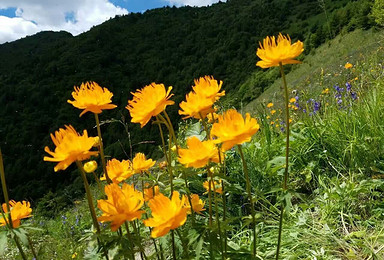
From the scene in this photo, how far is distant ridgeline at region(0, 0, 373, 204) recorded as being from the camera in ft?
129

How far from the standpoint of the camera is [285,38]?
96 centimetres

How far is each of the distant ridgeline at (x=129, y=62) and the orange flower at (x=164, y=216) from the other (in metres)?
31.0

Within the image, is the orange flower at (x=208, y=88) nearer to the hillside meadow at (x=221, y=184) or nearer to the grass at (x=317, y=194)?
the hillside meadow at (x=221, y=184)

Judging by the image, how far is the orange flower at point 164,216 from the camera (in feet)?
2.64

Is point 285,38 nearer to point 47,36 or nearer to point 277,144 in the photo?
point 277,144

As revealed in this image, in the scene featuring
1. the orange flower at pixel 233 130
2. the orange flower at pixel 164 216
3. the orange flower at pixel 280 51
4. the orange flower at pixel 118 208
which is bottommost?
the orange flower at pixel 164 216

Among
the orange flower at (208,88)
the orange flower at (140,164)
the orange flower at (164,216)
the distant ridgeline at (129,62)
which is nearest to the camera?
the orange flower at (164,216)

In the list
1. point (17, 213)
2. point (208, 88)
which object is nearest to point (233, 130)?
point (208, 88)

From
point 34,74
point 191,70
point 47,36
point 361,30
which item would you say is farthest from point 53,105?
point 47,36

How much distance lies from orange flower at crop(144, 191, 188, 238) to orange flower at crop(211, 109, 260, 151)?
201 millimetres

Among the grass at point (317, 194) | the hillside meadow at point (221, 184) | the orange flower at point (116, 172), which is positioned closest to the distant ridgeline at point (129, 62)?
the grass at point (317, 194)

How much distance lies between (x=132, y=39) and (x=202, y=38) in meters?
20.0

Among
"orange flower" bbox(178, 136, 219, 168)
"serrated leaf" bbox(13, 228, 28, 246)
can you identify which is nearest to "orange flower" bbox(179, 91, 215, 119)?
"orange flower" bbox(178, 136, 219, 168)

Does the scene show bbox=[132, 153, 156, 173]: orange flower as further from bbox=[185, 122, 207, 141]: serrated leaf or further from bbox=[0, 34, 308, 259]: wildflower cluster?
bbox=[185, 122, 207, 141]: serrated leaf
